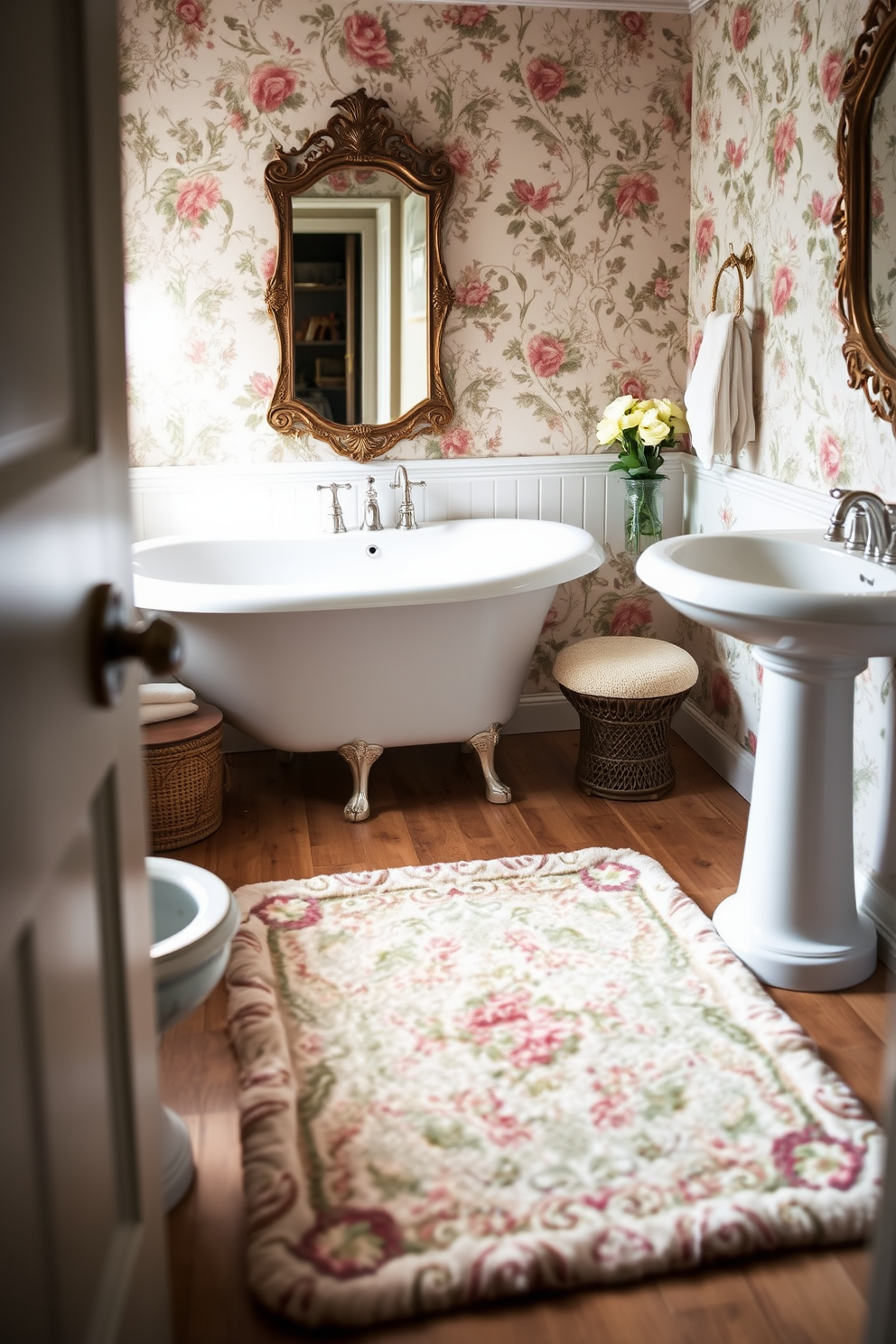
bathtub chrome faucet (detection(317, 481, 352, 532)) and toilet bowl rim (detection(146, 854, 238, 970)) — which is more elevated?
bathtub chrome faucet (detection(317, 481, 352, 532))

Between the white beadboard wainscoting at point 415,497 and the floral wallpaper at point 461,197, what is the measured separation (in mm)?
66

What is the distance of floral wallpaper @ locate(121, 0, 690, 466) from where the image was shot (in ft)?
11.8

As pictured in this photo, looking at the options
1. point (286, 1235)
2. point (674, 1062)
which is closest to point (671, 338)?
point (674, 1062)

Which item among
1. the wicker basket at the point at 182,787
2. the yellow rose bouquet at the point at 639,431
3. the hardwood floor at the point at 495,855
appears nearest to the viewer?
the hardwood floor at the point at 495,855

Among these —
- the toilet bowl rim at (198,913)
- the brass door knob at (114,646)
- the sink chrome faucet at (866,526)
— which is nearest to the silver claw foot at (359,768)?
the toilet bowl rim at (198,913)

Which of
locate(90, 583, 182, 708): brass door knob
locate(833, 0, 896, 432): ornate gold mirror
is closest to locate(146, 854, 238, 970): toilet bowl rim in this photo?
locate(90, 583, 182, 708): brass door knob

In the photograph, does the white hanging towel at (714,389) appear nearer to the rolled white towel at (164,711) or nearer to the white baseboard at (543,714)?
the white baseboard at (543,714)

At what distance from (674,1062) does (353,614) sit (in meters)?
1.43

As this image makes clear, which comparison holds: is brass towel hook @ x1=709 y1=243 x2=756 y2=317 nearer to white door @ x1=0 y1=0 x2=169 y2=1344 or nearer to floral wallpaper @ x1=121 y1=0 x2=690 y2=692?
floral wallpaper @ x1=121 y1=0 x2=690 y2=692

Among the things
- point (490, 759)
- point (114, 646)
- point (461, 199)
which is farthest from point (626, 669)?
point (114, 646)

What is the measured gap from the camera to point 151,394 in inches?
147

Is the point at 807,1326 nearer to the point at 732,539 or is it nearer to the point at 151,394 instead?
the point at 732,539

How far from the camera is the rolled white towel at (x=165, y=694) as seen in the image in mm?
3379

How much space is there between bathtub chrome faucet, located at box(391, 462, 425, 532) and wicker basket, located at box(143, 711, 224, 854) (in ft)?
3.05
